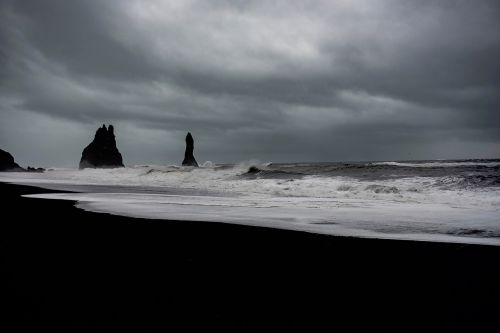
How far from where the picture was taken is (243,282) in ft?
9.40

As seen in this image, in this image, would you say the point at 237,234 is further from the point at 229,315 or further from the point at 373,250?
the point at 229,315

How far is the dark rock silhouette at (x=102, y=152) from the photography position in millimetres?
76125

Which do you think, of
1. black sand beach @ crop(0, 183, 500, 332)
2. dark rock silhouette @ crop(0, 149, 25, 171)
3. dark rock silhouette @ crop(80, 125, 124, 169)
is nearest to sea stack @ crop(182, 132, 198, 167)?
dark rock silhouette @ crop(80, 125, 124, 169)

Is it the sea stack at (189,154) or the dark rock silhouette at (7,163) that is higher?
the sea stack at (189,154)

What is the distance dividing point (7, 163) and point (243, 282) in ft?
223

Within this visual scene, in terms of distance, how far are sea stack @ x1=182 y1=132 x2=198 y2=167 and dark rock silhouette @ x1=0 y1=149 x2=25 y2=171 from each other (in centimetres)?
2944

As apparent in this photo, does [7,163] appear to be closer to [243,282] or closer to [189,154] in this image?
[189,154]

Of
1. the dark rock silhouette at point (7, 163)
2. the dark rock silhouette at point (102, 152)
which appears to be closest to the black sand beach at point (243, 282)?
the dark rock silhouette at point (7, 163)

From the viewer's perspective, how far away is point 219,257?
12.1 feet

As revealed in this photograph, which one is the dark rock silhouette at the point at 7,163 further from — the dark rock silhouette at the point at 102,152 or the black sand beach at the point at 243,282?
the black sand beach at the point at 243,282

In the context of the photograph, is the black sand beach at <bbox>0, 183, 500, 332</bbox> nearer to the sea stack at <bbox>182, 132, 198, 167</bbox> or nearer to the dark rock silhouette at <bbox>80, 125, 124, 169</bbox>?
the sea stack at <bbox>182, 132, 198, 167</bbox>

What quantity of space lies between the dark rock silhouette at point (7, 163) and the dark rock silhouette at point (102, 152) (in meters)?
17.2

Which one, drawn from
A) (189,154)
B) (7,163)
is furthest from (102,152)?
(7,163)

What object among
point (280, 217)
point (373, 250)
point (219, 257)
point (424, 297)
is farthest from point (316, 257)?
point (280, 217)
